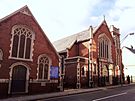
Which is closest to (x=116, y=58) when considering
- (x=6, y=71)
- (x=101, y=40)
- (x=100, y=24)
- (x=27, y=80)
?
(x=101, y=40)

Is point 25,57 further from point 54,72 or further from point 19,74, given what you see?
point 54,72

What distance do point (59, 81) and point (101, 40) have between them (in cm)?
1363

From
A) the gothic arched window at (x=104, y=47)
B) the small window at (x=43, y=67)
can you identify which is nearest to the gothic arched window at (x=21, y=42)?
the small window at (x=43, y=67)

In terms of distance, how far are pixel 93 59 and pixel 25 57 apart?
13.1m

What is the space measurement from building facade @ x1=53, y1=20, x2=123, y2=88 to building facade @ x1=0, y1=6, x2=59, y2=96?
398 cm

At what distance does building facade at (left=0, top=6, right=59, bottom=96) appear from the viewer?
1757 centimetres

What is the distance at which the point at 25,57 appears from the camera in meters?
19.3

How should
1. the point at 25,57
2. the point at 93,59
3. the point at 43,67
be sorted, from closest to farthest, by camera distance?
1. the point at 25,57
2. the point at 43,67
3. the point at 93,59

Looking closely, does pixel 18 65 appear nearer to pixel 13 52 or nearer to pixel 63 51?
pixel 13 52

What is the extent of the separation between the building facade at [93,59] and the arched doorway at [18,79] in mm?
6923

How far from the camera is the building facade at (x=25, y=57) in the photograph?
1757 cm

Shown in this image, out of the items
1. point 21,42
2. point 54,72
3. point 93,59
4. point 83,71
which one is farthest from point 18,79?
point 93,59

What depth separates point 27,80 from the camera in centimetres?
1881

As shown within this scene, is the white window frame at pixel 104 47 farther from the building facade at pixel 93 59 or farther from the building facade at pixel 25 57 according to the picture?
the building facade at pixel 25 57
